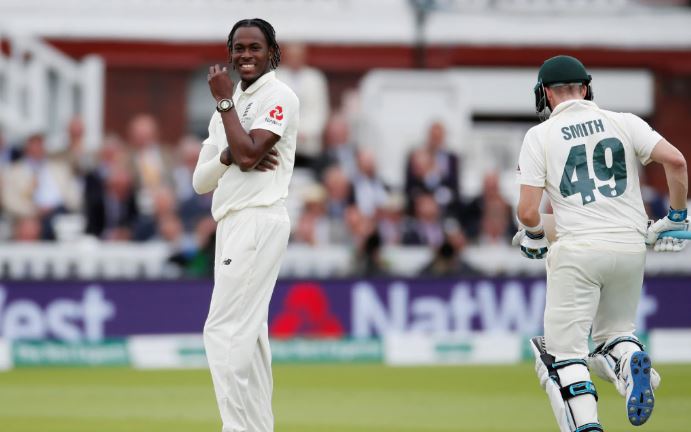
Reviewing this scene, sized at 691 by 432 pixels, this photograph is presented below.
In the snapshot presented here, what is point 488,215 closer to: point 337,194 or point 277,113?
point 337,194

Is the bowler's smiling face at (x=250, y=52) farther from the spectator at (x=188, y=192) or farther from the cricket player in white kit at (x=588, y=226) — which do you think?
the spectator at (x=188, y=192)

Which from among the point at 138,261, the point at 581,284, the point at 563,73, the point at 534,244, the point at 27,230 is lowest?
the point at 138,261

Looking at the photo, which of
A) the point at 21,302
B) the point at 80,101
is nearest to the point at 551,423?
the point at 21,302

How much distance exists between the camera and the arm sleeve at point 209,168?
5902mm

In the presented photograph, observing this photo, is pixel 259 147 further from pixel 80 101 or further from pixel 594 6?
pixel 594 6

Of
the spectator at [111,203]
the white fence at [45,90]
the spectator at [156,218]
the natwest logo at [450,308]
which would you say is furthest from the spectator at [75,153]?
the natwest logo at [450,308]

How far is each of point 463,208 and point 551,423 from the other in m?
5.70

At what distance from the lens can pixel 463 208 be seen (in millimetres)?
13617

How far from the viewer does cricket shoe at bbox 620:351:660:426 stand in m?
5.88

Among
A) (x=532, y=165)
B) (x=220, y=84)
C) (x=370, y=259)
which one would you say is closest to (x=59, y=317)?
(x=370, y=259)

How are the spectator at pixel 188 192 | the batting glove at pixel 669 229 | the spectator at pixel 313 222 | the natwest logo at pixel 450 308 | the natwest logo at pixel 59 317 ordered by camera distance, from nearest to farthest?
1. the batting glove at pixel 669 229
2. the natwest logo at pixel 59 317
3. the natwest logo at pixel 450 308
4. the spectator at pixel 313 222
5. the spectator at pixel 188 192

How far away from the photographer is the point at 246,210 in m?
5.91

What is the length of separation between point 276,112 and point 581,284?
1.45 m

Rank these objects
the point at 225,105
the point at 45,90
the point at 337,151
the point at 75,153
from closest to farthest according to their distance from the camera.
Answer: the point at 225,105, the point at 75,153, the point at 337,151, the point at 45,90
